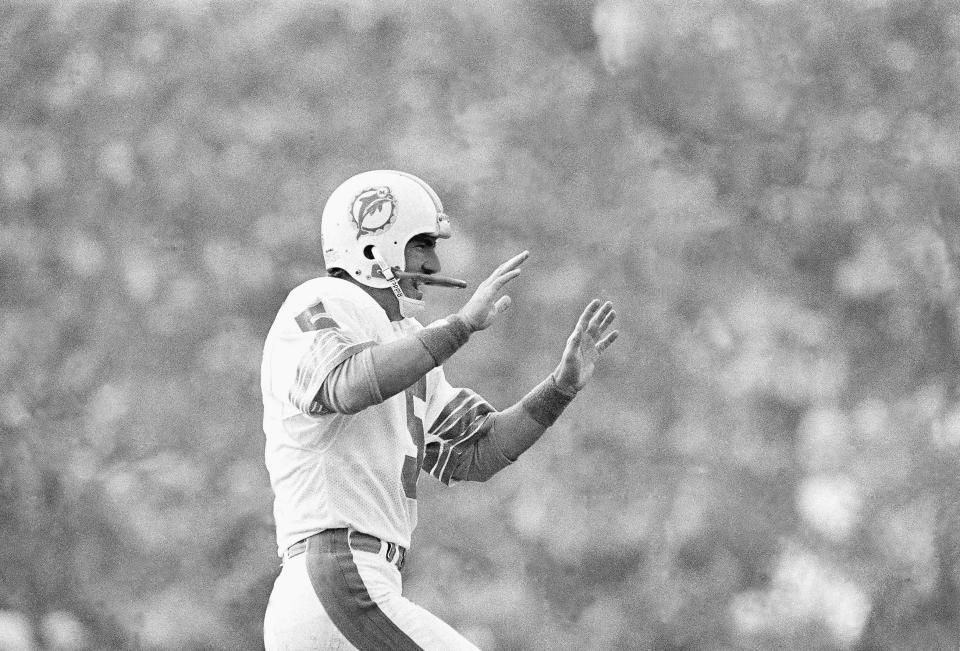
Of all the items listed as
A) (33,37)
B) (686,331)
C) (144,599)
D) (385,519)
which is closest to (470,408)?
(385,519)

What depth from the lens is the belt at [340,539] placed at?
3449mm

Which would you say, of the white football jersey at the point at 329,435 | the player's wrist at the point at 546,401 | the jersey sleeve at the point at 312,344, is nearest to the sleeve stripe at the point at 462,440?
the player's wrist at the point at 546,401

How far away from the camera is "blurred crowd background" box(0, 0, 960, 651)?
5926 mm

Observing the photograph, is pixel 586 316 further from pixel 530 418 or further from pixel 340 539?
Result: pixel 340 539

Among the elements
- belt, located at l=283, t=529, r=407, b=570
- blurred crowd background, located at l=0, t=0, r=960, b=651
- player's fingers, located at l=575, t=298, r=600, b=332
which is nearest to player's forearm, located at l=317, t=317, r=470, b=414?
belt, located at l=283, t=529, r=407, b=570

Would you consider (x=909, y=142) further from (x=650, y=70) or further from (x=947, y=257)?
(x=650, y=70)

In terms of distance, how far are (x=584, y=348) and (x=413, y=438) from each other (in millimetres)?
554

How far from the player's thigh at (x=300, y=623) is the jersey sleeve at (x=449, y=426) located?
2.48 feet

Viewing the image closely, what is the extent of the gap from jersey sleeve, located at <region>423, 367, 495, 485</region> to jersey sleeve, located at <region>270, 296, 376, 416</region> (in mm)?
484

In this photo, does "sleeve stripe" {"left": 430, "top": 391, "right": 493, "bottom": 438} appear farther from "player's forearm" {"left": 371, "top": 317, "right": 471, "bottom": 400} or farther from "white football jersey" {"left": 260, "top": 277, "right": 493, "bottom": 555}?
"player's forearm" {"left": 371, "top": 317, "right": 471, "bottom": 400}

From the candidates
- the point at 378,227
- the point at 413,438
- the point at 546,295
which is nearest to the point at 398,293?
the point at 378,227

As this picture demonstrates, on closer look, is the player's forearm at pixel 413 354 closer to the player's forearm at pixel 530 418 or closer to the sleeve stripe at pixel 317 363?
the sleeve stripe at pixel 317 363

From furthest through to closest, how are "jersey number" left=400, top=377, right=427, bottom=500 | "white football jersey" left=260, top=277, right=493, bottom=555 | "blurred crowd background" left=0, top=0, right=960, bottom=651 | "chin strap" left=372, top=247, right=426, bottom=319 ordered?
"blurred crowd background" left=0, top=0, right=960, bottom=651 → "chin strap" left=372, top=247, right=426, bottom=319 → "jersey number" left=400, top=377, right=427, bottom=500 → "white football jersey" left=260, top=277, right=493, bottom=555

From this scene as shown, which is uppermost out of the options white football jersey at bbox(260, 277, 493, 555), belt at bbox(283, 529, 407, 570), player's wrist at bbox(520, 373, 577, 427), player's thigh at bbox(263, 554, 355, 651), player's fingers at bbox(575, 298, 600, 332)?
player's fingers at bbox(575, 298, 600, 332)
